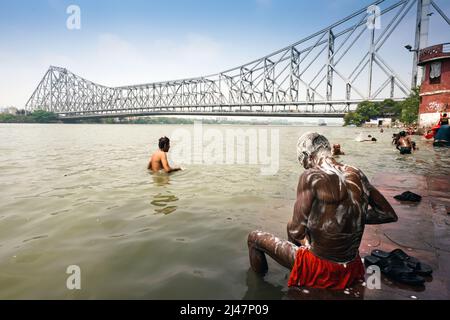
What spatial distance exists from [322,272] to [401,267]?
82 centimetres

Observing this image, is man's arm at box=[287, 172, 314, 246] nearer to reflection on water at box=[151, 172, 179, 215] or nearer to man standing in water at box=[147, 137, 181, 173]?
reflection on water at box=[151, 172, 179, 215]

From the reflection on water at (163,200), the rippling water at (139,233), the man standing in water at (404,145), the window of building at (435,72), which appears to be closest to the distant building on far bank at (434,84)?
the window of building at (435,72)

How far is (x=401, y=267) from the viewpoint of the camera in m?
2.47

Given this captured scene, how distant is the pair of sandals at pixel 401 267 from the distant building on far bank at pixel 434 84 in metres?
29.0

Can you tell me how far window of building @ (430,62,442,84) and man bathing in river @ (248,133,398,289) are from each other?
30.8 m

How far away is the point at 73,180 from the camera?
7203 millimetres

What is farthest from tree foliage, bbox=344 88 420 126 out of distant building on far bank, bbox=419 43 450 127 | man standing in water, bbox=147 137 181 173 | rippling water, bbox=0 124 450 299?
rippling water, bbox=0 124 450 299

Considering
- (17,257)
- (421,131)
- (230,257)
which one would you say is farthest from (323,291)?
(421,131)

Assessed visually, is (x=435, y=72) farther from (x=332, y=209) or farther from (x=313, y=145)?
(x=332, y=209)

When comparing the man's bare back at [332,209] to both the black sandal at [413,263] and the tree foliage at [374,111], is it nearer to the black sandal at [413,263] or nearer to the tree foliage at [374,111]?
the black sandal at [413,263]

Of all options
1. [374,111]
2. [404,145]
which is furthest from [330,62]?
[404,145]

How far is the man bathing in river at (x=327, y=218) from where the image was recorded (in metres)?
2.01
